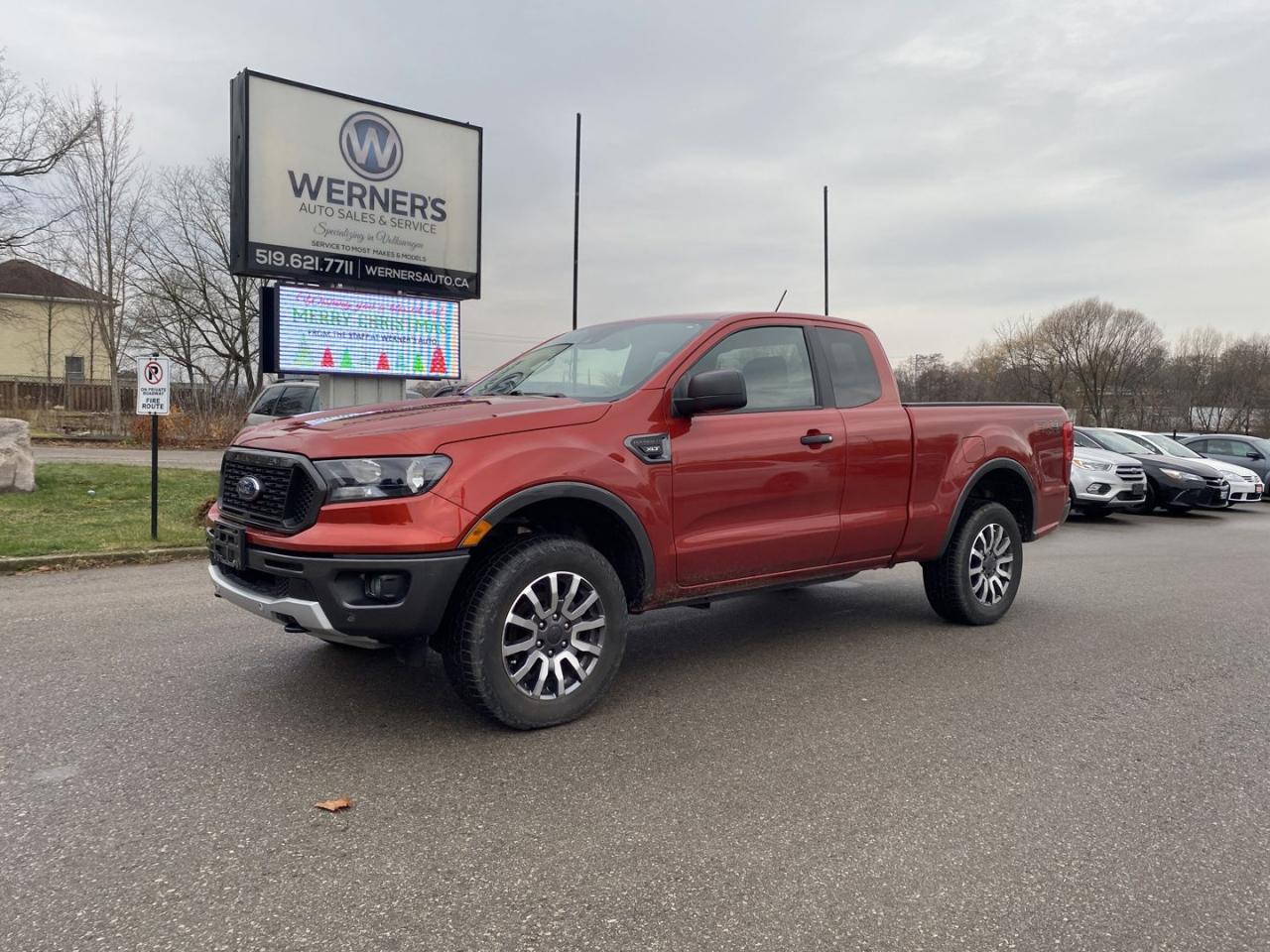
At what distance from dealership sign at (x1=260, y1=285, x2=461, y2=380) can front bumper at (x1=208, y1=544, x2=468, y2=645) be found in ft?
31.0

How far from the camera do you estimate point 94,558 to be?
8.05 m

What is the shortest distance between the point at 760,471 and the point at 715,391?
642 millimetres

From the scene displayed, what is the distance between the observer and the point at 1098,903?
264cm

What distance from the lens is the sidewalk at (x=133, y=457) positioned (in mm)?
17078

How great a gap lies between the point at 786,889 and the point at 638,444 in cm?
212

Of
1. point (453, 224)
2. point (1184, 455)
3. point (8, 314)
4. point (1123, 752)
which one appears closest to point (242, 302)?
point (8, 314)

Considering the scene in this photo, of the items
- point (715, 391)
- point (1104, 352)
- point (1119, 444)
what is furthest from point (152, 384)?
point (1104, 352)

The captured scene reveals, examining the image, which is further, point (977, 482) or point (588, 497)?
point (977, 482)

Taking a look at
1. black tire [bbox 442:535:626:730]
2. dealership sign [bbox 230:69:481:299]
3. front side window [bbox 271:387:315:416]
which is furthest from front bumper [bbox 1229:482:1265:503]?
front side window [bbox 271:387:315:416]

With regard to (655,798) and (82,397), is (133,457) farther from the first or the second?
(82,397)

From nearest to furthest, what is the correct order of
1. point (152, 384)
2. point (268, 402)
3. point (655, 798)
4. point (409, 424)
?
point (655, 798) < point (409, 424) < point (152, 384) < point (268, 402)

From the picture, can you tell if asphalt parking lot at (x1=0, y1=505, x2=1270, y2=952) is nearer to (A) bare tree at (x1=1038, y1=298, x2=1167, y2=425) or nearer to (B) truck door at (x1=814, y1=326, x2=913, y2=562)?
(B) truck door at (x1=814, y1=326, x2=913, y2=562)

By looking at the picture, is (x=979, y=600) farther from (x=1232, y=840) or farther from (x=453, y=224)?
(x=453, y=224)

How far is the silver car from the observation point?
14227mm
